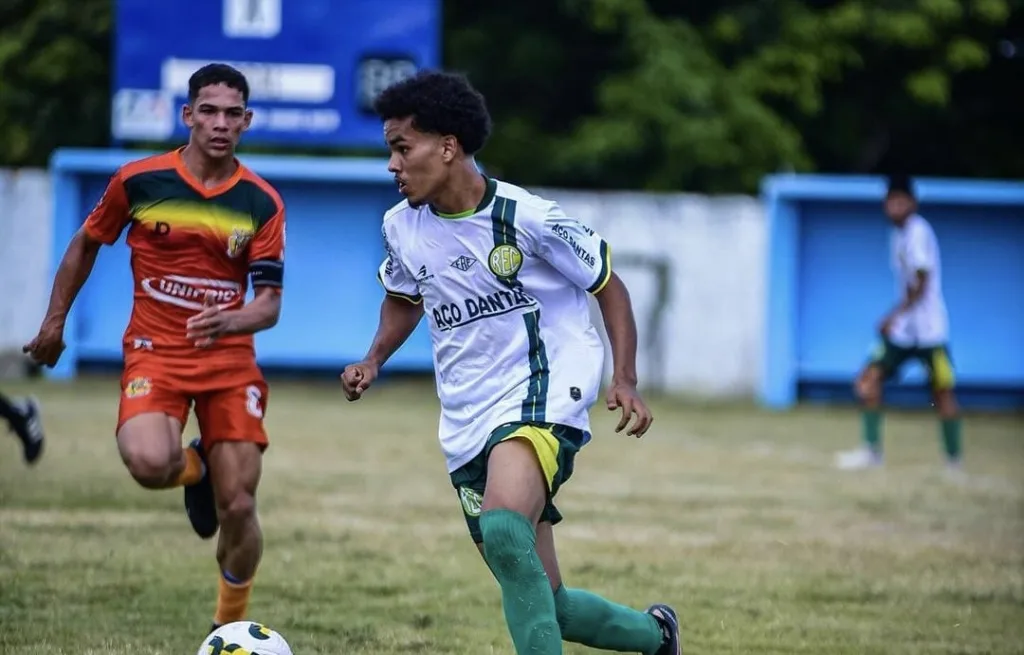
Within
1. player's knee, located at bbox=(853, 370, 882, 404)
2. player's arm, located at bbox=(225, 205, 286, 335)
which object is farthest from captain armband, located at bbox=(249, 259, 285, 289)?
player's knee, located at bbox=(853, 370, 882, 404)

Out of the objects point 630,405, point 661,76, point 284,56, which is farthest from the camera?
point 661,76

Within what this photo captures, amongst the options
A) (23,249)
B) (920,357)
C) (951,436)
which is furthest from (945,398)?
(23,249)

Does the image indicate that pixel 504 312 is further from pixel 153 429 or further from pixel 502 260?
pixel 153 429

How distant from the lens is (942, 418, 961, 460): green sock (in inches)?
507

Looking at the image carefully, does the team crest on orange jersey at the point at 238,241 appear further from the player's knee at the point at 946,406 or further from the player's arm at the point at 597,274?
the player's knee at the point at 946,406

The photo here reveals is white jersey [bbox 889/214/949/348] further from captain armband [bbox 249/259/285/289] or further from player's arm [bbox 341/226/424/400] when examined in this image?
player's arm [bbox 341/226/424/400]

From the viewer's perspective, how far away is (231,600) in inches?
251

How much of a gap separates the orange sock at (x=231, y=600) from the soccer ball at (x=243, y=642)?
68 centimetres

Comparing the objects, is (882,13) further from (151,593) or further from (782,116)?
(151,593)

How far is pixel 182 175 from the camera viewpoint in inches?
254

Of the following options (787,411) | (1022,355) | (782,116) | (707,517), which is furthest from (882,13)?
(707,517)

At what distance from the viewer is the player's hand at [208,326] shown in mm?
6133

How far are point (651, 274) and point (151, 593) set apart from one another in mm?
12779

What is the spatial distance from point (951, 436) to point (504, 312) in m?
8.17
